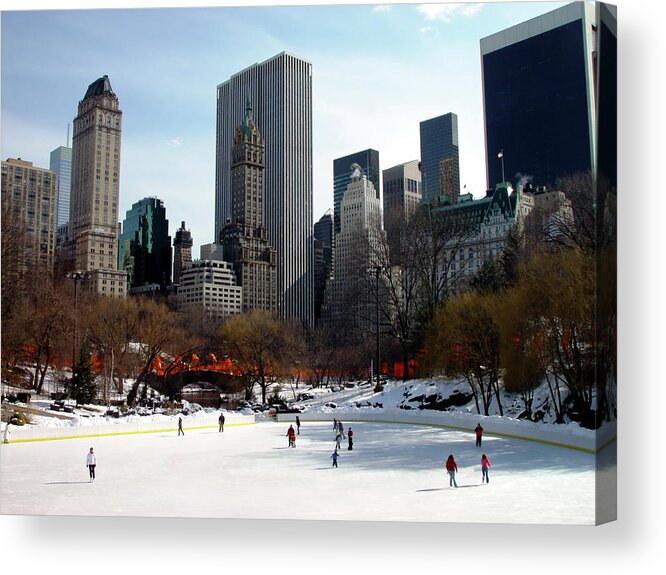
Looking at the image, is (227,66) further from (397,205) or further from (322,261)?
(322,261)

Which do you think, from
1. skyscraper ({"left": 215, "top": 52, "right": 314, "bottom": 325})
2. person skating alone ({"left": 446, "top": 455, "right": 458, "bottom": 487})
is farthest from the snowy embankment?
skyscraper ({"left": 215, "top": 52, "right": 314, "bottom": 325})

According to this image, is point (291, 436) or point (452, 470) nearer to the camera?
point (452, 470)

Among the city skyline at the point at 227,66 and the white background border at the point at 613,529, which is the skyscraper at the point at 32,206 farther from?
the white background border at the point at 613,529

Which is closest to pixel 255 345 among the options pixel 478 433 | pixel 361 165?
pixel 361 165

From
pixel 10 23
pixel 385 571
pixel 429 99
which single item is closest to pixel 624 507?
pixel 385 571

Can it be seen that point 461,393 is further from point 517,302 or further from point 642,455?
point 642,455

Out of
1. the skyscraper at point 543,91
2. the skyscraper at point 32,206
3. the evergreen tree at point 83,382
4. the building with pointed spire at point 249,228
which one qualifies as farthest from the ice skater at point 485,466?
the building with pointed spire at point 249,228
